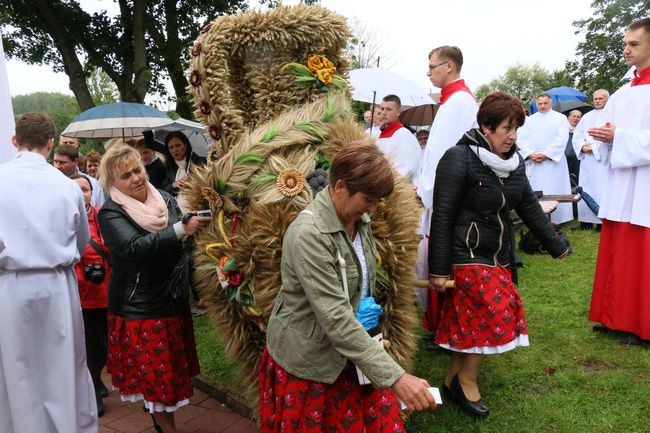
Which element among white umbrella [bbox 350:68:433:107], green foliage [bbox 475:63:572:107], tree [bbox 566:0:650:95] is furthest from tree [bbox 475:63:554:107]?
white umbrella [bbox 350:68:433:107]

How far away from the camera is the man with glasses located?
3.87m

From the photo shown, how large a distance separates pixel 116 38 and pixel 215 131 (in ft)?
50.1

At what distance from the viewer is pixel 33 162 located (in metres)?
3.07

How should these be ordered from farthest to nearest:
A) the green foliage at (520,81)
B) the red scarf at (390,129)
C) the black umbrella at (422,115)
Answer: the green foliage at (520,81) < the black umbrella at (422,115) < the red scarf at (390,129)

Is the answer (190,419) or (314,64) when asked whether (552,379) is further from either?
(314,64)

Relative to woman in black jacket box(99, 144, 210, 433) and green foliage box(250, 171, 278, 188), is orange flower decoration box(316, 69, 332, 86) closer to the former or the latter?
green foliage box(250, 171, 278, 188)

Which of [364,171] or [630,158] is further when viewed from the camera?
[630,158]

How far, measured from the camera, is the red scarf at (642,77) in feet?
13.3

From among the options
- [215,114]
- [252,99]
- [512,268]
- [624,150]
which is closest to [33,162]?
[215,114]

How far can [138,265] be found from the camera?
3084 millimetres

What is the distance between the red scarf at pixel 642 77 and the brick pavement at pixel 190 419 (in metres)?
3.93

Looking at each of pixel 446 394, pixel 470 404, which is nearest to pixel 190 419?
pixel 446 394

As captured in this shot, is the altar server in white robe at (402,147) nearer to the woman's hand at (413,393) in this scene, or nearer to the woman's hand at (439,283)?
the woman's hand at (439,283)

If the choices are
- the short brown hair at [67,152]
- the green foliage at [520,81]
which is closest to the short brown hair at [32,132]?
the short brown hair at [67,152]
